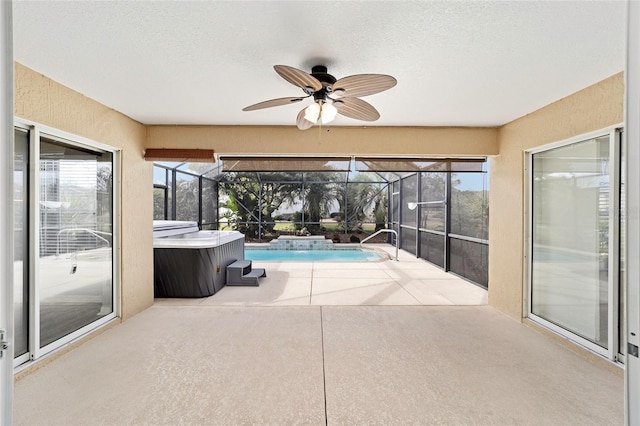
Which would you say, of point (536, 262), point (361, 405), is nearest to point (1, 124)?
point (361, 405)

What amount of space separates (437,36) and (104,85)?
8.81 feet

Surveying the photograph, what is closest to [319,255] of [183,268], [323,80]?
[183,268]

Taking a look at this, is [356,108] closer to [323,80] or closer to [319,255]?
[323,80]

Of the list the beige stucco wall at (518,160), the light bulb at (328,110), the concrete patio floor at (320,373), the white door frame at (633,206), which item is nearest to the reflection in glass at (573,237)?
the beige stucco wall at (518,160)

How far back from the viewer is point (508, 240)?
336 cm

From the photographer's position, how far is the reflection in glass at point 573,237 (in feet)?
7.82

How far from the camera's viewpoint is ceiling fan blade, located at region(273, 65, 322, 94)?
159 cm

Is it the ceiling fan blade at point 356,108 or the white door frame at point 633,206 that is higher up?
the ceiling fan blade at point 356,108

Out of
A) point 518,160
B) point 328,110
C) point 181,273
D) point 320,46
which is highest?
point 320,46

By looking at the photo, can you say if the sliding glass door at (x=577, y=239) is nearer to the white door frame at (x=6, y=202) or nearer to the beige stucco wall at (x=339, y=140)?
the beige stucco wall at (x=339, y=140)

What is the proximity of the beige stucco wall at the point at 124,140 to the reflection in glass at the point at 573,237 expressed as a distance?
464cm

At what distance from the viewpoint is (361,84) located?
1766mm

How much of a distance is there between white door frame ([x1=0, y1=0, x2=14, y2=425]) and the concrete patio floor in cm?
128

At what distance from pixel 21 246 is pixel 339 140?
3174mm
